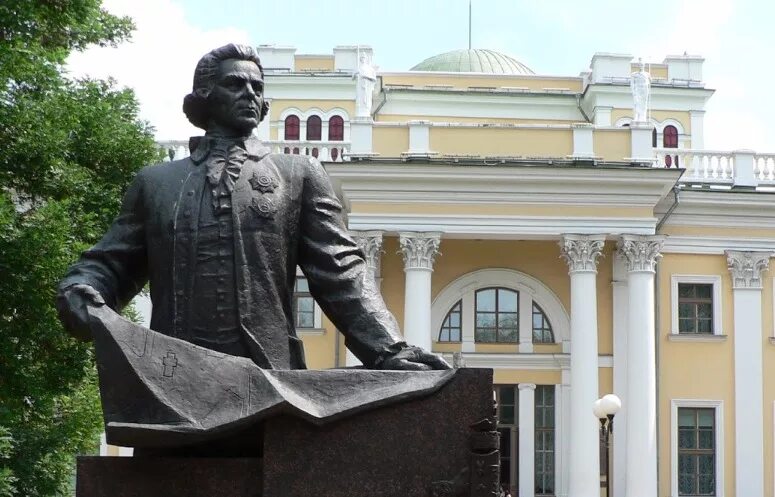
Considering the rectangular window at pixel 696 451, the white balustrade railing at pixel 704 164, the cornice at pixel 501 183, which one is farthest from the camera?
the white balustrade railing at pixel 704 164

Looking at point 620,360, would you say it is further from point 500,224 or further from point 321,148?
point 321,148

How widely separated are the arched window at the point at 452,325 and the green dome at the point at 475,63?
12.4 meters

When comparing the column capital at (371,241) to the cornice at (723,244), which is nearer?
the column capital at (371,241)

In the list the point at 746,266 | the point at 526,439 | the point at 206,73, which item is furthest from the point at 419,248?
the point at 206,73

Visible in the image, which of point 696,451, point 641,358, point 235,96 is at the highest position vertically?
point 641,358

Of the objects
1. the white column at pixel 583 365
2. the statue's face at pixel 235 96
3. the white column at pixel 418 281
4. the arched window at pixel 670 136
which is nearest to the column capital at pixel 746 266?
the white column at pixel 583 365

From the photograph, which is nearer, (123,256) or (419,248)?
(123,256)

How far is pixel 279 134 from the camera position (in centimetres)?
4056

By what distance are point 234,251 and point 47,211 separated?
33.6 ft

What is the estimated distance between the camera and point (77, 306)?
4074 millimetres

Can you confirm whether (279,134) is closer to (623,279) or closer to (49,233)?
(623,279)

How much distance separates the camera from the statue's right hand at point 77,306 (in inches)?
159

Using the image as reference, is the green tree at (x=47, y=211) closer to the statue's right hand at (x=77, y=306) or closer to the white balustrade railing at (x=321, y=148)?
the statue's right hand at (x=77, y=306)

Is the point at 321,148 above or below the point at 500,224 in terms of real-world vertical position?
above
